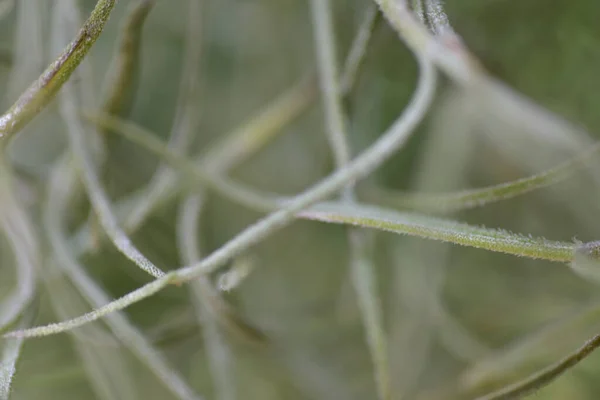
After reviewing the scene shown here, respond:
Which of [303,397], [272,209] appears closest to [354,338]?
[303,397]

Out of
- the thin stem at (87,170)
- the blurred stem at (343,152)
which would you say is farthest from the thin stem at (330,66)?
the thin stem at (87,170)

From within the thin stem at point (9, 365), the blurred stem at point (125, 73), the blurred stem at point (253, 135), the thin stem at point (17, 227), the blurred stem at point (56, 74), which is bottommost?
the thin stem at point (9, 365)

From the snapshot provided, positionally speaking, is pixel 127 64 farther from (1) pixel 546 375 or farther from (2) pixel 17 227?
(1) pixel 546 375

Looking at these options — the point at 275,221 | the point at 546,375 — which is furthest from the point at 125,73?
the point at 546,375

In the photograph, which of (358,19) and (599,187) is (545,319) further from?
(358,19)

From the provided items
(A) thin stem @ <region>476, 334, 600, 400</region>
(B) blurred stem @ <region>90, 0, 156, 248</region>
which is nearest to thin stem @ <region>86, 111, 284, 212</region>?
(B) blurred stem @ <region>90, 0, 156, 248</region>

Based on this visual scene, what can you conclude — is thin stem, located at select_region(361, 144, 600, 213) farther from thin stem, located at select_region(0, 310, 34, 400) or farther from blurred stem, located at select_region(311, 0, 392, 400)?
thin stem, located at select_region(0, 310, 34, 400)

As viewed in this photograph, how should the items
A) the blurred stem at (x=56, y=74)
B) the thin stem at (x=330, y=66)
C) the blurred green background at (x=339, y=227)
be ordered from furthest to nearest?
the blurred green background at (x=339, y=227)
the thin stem at (x=330, y=66)
the blurred stem at (x=56, y=74)

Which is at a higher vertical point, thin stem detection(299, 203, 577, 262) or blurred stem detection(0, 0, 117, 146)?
blurred stem detection(0, 0, 117, 146)

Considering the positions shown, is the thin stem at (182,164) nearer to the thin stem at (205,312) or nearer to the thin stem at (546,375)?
the thin stem at (205,312)
